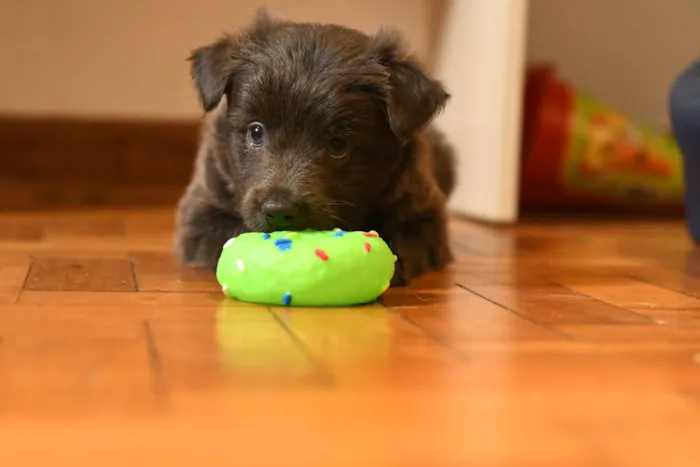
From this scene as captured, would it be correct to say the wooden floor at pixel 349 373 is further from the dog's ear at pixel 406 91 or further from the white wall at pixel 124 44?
the white wall at pixel 124 44

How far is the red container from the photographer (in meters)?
3.40

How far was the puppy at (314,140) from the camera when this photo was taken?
177 cm

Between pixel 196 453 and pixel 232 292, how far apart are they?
0.75m

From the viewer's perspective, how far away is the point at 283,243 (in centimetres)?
154

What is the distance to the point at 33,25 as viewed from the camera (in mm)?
3680

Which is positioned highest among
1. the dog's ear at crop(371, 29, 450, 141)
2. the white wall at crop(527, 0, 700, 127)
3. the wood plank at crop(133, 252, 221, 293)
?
the white wall at crop(527, 0, 700, 127)

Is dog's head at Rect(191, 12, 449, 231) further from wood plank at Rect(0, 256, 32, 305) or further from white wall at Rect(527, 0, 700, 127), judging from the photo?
white wall at Rect(527, 0, 700, 127)

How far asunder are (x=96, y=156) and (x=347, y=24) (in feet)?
3.90

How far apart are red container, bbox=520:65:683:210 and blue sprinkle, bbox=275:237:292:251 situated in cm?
204

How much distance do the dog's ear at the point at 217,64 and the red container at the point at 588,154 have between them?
1637 mm

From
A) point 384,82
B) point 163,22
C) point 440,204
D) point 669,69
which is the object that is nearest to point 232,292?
point 384,82

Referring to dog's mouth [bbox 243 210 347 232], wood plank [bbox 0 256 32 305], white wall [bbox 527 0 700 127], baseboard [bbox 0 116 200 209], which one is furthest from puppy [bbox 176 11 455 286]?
white wall [bbox 527 0 700 127]

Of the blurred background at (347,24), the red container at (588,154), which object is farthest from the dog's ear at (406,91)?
the red container at (588,154)

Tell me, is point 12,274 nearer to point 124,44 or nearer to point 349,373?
point 349,373
